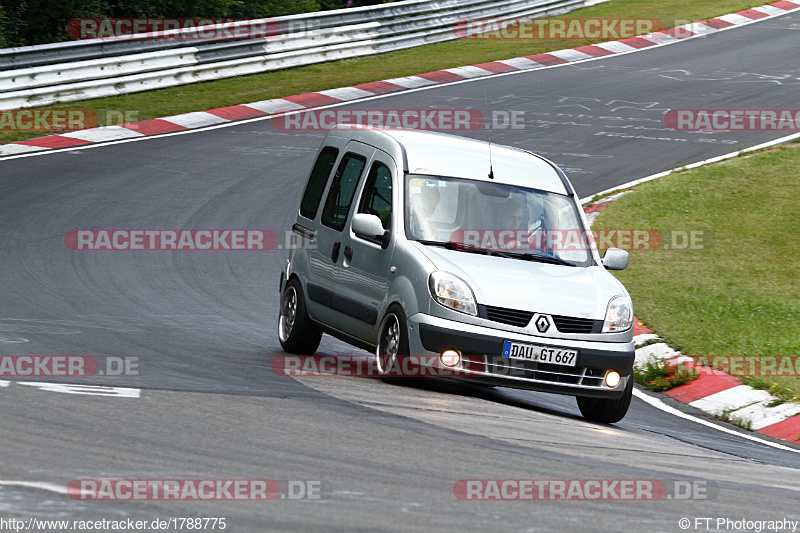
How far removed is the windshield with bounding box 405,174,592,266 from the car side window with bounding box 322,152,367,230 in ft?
2.45

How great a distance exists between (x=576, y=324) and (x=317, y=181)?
9.96 ft

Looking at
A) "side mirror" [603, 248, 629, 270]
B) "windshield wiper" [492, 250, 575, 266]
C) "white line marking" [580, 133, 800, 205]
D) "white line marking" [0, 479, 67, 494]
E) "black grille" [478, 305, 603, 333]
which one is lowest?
"white line marking" [580, 133, 800, 205]

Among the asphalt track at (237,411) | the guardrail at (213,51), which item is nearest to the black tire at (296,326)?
the asphalt track at (237,411)

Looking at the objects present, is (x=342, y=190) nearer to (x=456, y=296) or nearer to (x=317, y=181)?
(x=317, y=181)

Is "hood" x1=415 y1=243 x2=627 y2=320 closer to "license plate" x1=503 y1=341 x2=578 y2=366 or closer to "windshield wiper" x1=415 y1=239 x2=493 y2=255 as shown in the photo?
"windshield wiper" x1=415 y1=239 x2=493 y2=255

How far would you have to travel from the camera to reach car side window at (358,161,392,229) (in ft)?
30.9

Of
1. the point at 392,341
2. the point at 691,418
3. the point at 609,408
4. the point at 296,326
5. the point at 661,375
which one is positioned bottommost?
the point at 661,375

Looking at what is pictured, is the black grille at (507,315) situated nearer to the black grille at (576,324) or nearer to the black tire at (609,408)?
the black grille at (576,324)

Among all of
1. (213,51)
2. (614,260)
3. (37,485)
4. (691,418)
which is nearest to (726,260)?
(691,418)

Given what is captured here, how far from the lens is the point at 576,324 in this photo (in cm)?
864

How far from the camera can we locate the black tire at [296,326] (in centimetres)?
1034

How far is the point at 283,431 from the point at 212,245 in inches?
327

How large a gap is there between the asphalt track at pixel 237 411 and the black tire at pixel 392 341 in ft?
0.72

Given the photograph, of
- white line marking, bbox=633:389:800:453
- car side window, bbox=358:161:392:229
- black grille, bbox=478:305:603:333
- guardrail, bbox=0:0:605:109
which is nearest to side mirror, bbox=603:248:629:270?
black grille, bbox=478:305:603:333
